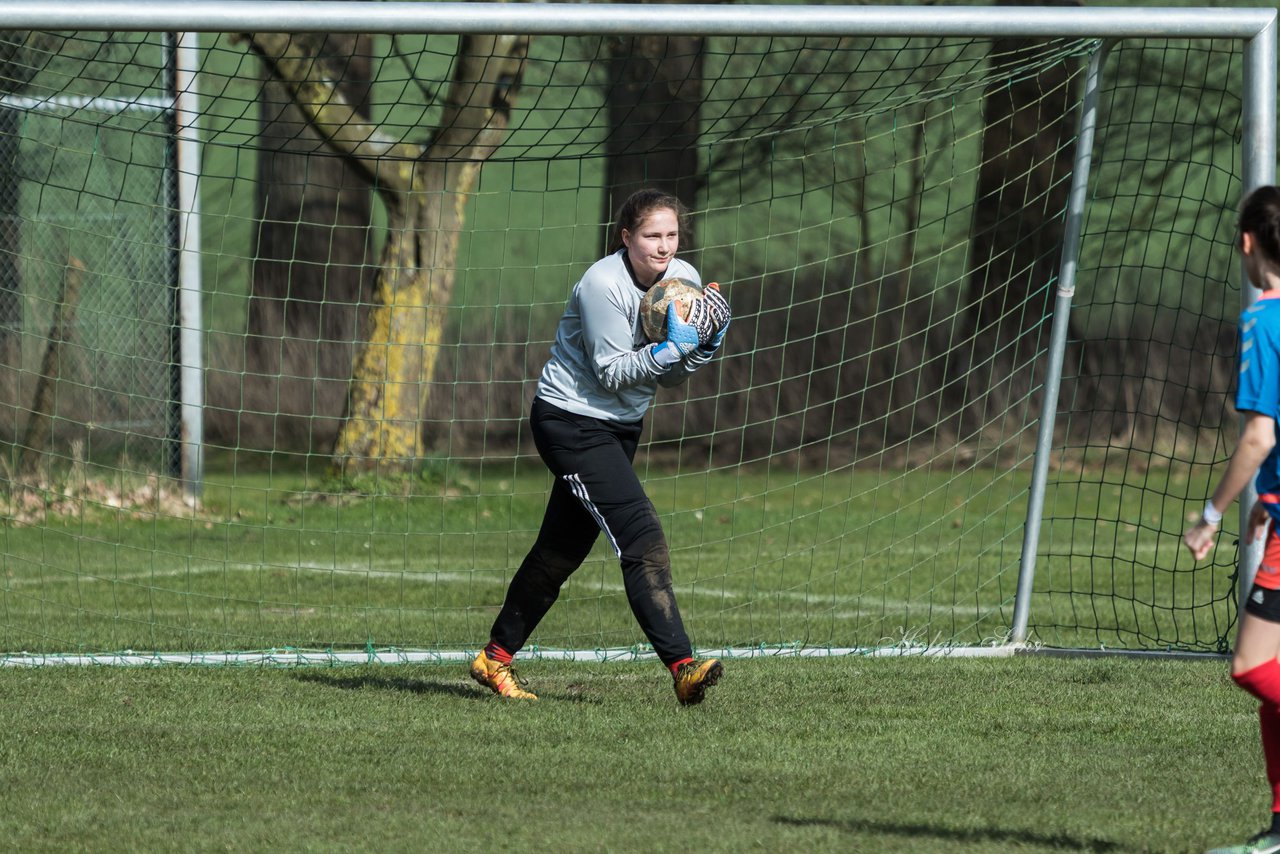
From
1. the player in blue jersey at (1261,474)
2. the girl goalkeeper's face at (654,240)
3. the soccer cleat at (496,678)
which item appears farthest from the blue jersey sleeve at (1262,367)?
the soccer cleat at (496,678)

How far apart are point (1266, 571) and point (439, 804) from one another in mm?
2188

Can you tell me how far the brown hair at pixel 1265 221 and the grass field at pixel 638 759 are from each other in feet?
4.68

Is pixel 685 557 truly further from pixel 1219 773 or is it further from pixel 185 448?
pixel 1219 773

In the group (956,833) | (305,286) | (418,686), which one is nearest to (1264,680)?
(956,833)

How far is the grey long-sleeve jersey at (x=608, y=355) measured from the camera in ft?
17.5

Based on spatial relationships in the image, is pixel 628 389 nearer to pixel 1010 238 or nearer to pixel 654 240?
pixel 654 240

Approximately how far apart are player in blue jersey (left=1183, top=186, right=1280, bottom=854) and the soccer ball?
2.09 m

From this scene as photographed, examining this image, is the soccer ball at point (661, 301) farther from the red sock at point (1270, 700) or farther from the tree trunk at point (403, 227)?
the tree trunk at point (403, 227)

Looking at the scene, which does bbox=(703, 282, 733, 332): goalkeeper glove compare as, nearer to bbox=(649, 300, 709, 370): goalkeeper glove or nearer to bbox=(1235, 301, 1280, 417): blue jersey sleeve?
bbox=(649, 300, 709, 370): goalkeeper glove

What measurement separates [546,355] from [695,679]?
12.3m

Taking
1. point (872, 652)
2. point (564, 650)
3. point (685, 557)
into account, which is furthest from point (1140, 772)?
point (685, 557)

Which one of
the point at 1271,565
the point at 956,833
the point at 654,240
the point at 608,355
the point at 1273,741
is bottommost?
the point at 956,833

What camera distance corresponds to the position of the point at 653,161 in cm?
1812

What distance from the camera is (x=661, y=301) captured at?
537 centimetres
